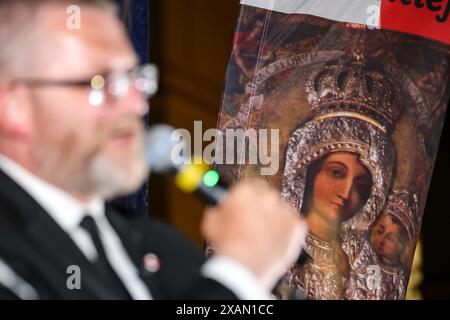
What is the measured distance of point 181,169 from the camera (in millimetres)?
1507

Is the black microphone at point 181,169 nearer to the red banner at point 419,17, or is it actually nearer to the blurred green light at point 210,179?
the blurred green light at point 210,179

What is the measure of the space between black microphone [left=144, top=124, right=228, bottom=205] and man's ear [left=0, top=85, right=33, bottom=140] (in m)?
0.21

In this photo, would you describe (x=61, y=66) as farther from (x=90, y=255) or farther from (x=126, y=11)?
(x=126, y=11)

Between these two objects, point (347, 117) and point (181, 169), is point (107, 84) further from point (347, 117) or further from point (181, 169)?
point (347, 117)

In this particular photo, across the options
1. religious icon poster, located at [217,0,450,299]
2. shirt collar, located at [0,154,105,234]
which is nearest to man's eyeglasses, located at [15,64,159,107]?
shirt collar, located at [0,154,105,234]

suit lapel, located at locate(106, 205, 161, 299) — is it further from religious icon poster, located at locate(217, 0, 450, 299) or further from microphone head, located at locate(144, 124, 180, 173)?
religious icon poster, located at locate(217, 0, 450, 299)

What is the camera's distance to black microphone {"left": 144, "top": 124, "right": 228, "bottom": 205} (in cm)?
150

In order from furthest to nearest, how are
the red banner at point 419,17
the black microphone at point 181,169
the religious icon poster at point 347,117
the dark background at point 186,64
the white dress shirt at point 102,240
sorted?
the dark background at point 186,64
the red banner at point 419,17
the religious icon poster at point 347,117
the black microphone at point 181,169
the white dress shirt at point 102,240

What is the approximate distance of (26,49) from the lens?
1.43m

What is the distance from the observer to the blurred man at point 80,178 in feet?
4.63

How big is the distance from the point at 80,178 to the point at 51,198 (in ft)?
0.20

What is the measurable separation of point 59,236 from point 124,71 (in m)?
0.30
